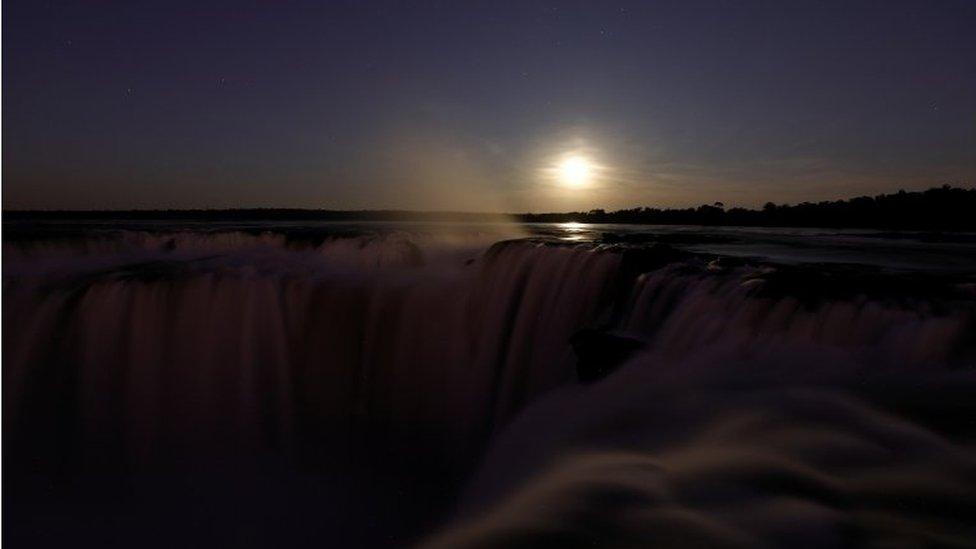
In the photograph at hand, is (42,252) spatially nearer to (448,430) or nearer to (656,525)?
(448,430)

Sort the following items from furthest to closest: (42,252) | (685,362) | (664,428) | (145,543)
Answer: (42,252), (145,543), (685,362), (664,428)

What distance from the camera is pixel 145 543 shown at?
844 centimetres

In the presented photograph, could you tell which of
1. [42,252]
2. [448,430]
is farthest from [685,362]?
[42,252]

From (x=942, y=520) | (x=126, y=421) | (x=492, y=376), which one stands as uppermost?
(x=942, y=520)

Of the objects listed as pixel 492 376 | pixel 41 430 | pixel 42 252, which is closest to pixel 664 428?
pixel 492 376

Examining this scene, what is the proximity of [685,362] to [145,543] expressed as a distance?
7990 millimetres

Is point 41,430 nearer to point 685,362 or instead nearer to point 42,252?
point 685,362

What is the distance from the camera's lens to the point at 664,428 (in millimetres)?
4930

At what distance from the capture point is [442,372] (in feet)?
39.6

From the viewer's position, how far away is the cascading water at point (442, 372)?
16.9 ft

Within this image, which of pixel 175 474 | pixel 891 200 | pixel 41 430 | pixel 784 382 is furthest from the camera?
pixel 891 200

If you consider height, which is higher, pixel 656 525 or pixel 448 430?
pixel 656 525

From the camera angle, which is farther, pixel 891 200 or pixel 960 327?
pixel 891 200

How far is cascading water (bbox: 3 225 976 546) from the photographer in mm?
5160
